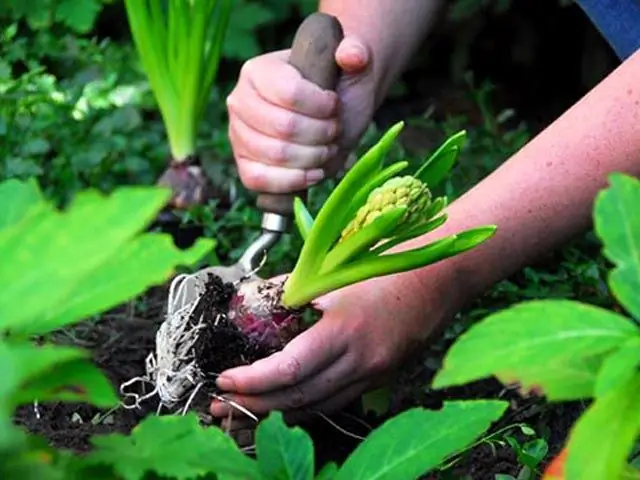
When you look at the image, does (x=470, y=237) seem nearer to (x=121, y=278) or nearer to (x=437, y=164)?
(x=437, y=164)

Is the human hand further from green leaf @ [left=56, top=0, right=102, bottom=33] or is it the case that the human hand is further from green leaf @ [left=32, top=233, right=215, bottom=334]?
green leaf @ [left=56, top=0, right=102, bottom=33]

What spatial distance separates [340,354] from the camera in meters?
1.43

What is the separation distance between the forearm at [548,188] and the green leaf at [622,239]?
0.67 metres

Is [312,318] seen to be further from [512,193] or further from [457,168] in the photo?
[457,168]

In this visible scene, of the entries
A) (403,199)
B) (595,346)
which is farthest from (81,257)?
(403,199)

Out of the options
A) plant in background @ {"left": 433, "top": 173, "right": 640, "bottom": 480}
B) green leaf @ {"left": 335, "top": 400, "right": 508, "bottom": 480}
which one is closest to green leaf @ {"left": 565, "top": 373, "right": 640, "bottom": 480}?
plant in background @ {"left": 433, "top": 173, "right": 640, "bottom": 480}

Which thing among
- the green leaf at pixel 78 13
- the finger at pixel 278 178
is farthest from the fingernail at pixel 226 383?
the green leaf at pixel 78 13

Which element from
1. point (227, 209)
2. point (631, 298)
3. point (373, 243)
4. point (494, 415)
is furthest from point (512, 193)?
point (227, 209)

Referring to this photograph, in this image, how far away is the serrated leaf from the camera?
62cm

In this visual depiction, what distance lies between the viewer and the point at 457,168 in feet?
8.34

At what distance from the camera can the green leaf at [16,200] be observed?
80 cm

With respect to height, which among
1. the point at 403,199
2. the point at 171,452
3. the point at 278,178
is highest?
the point at 171,452

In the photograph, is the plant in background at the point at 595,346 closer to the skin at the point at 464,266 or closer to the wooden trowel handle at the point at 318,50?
the skin at the point at 464,266

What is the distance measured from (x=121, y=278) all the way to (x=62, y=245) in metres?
0.07
